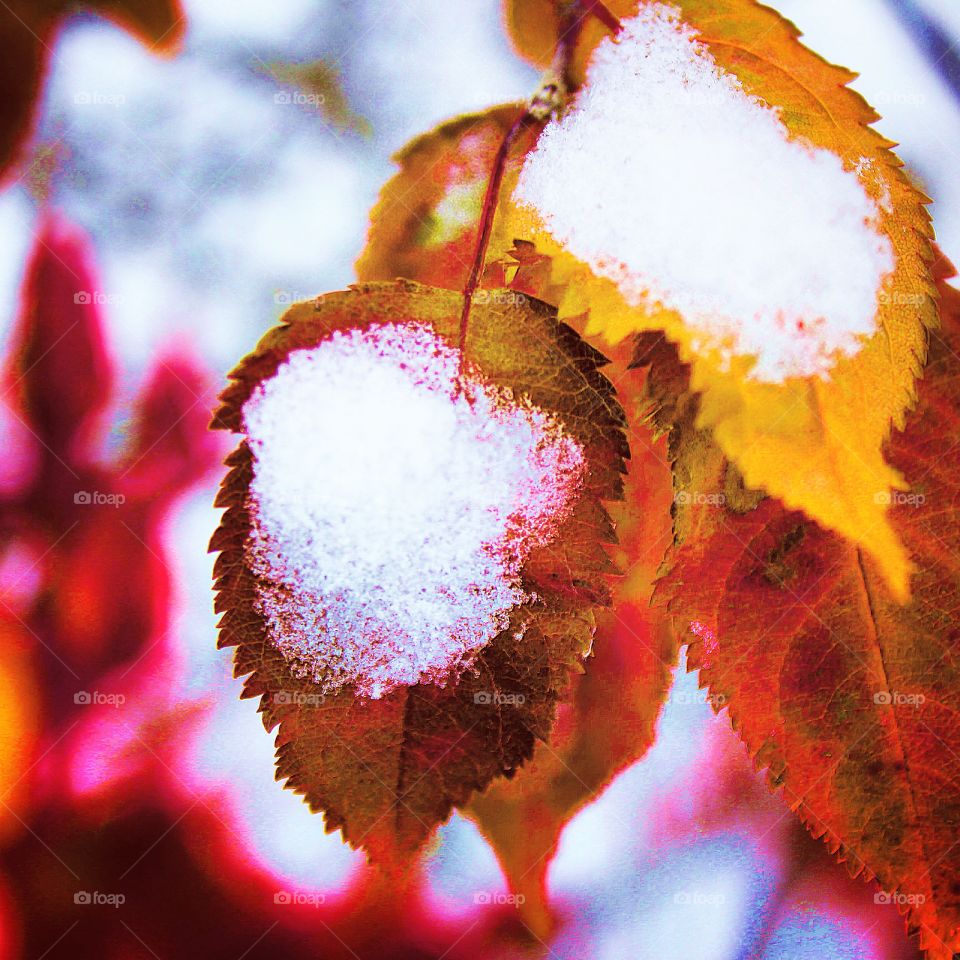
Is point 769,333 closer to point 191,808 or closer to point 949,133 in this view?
point 949,133

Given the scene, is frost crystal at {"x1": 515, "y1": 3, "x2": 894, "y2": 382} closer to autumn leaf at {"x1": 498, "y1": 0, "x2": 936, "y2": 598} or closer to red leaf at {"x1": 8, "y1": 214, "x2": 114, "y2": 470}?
autumn leaf at {"x1": 498, "y1": 0, "x2": 936, "y2": 598}

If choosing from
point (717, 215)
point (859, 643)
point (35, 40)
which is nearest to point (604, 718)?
point (859, 643)

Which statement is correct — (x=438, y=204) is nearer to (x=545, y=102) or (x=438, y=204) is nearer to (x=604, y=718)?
(x=545, y=102)

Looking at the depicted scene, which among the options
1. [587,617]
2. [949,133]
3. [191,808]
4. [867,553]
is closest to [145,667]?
[191,808]

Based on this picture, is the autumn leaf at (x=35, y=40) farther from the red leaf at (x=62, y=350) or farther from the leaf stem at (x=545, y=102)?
the leaf stem at (x=545, y=102)

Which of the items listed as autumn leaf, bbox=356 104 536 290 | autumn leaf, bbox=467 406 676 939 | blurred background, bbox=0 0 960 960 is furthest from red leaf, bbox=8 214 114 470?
autumn leaf, bbox=467 406 676 939

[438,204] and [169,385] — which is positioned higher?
[438,204]

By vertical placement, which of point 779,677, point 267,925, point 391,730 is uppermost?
point 779,677
